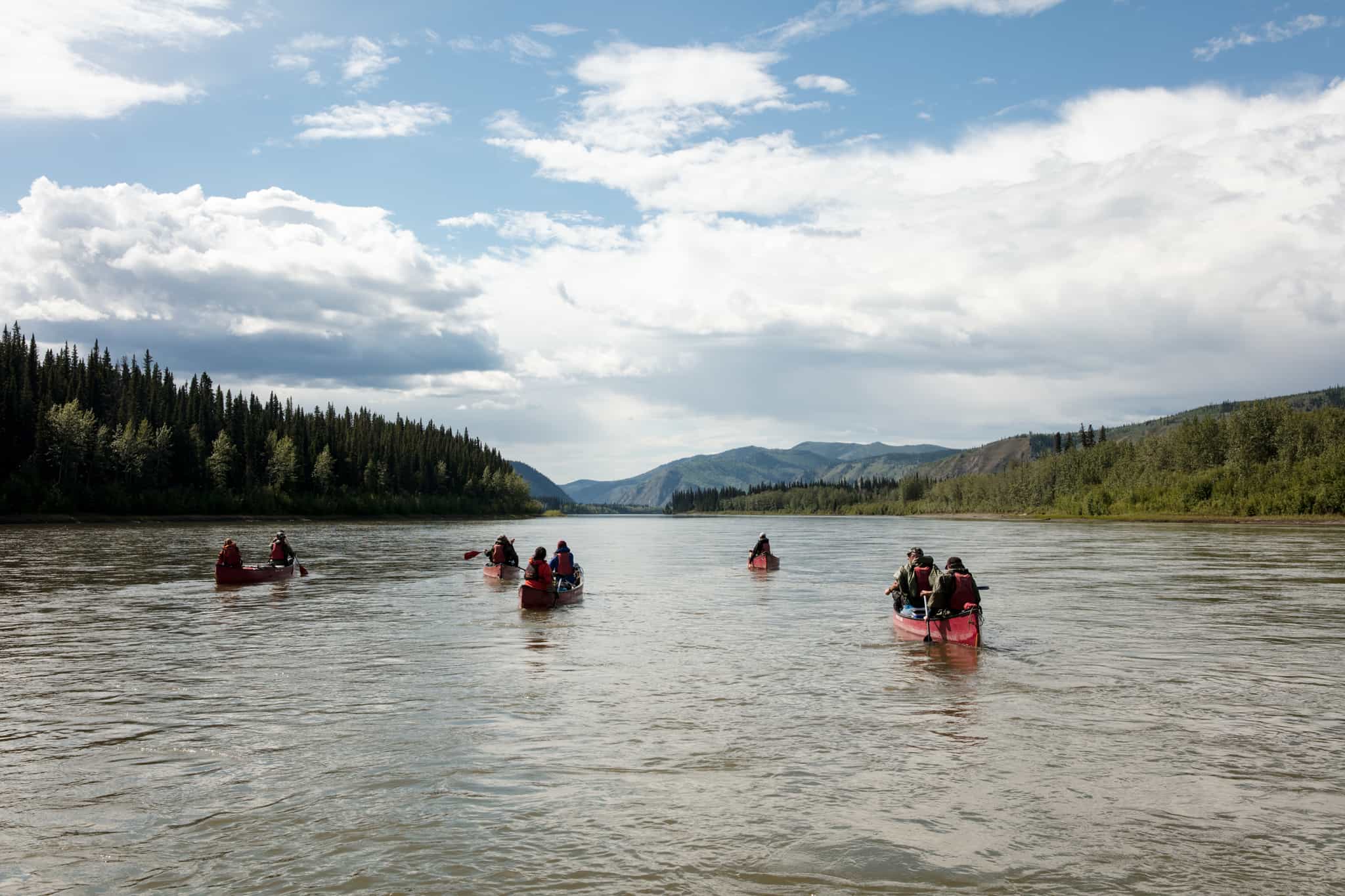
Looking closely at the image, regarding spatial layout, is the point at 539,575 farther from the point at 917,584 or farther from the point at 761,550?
the point at 761,550

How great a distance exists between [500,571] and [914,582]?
2776cm

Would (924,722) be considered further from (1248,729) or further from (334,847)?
(334,847)

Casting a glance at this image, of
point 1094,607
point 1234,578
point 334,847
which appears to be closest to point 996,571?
point 1234,578

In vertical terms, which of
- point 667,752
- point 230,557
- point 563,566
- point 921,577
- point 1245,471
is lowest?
point 667,752

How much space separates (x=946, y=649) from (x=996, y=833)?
659 inches

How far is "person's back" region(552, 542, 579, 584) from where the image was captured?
43.3 m

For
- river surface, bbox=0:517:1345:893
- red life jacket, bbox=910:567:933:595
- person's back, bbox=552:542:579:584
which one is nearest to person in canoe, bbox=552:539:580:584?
person's back, bbox=552:542:579:584

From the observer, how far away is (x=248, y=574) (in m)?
49.3

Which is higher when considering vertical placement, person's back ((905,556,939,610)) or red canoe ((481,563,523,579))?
person's back ((905,556,939,610))

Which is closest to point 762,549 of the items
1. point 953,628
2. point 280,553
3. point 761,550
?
point 761,550

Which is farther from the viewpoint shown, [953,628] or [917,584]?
[917,584]

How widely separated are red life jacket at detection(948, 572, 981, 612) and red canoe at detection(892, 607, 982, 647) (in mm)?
318

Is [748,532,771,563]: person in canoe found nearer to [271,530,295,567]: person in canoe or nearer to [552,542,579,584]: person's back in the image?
[552,542,579,584]: person's back

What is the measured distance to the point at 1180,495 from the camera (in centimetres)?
17262
